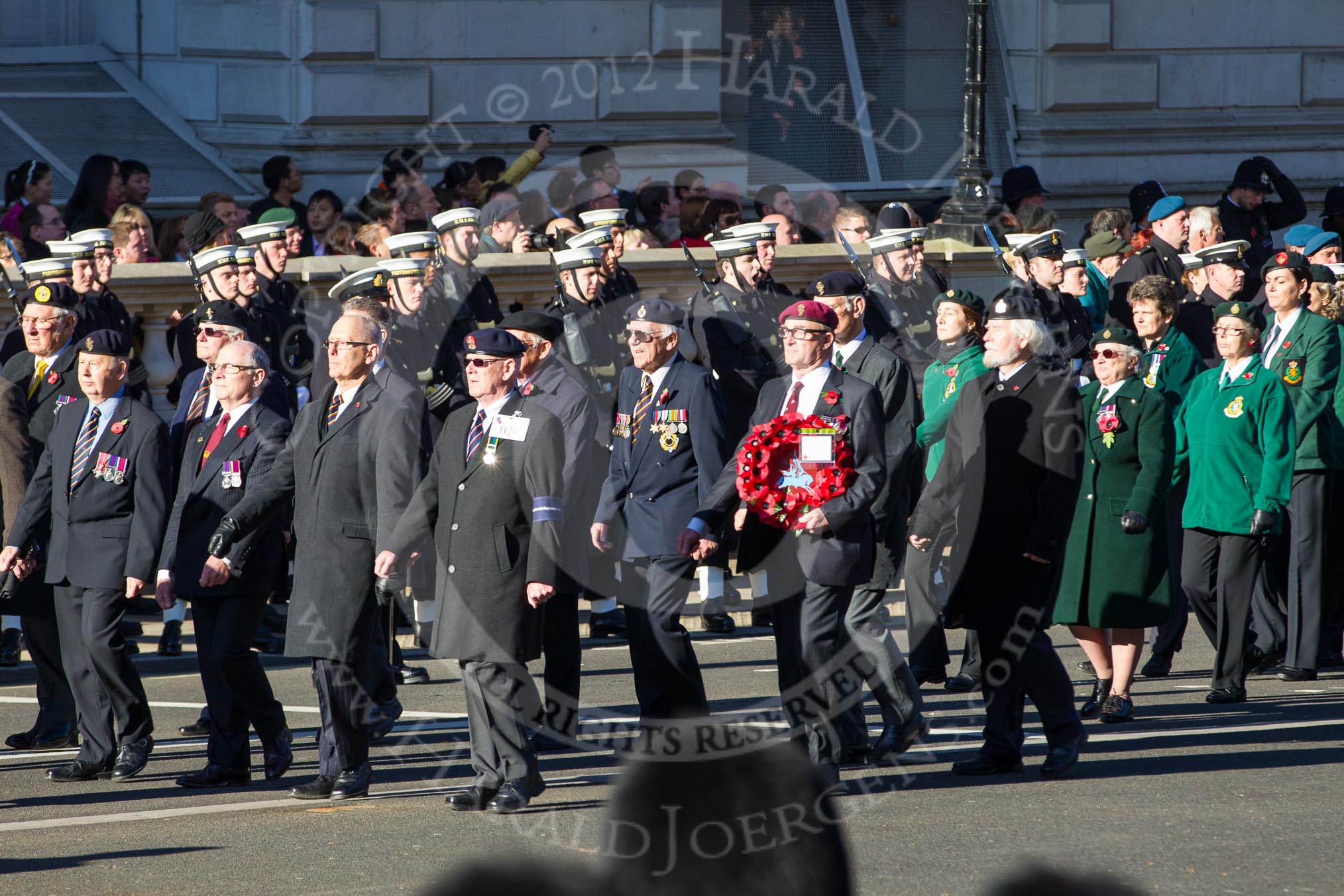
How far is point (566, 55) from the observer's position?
18188 millimetres

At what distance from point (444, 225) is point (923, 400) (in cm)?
361

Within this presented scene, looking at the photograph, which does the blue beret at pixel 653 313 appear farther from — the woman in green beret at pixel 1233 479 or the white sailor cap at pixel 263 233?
the white sailor cap at pixel 263 233

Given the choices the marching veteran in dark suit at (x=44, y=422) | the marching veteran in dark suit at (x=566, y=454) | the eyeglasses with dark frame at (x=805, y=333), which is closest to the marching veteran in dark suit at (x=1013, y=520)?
the eyeglasses with dark frame at (x=805, y=333)

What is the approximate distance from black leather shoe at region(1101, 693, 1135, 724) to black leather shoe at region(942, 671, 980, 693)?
1.03 meters

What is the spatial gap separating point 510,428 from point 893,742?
2.05 metres

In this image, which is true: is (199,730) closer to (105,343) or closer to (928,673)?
(105,343)

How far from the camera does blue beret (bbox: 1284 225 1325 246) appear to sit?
12648mm

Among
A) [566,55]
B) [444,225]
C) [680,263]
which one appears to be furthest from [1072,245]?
[444,225]

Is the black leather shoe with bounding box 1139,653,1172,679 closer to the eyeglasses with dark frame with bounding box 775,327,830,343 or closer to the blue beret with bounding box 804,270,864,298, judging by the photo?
the blue beret with bounding box 804,270,864,298

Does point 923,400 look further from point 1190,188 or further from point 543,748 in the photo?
point 1190,188

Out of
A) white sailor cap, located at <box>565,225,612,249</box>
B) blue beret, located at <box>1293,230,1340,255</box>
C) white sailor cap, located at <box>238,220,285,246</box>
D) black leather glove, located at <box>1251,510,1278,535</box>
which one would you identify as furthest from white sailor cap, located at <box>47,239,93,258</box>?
blue beret, located at <box>1293,230,1340,255</box>

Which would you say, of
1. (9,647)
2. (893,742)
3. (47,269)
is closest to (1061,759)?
(893,742)

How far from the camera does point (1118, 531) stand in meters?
8.50

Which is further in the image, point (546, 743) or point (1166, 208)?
point (1166, 208)
